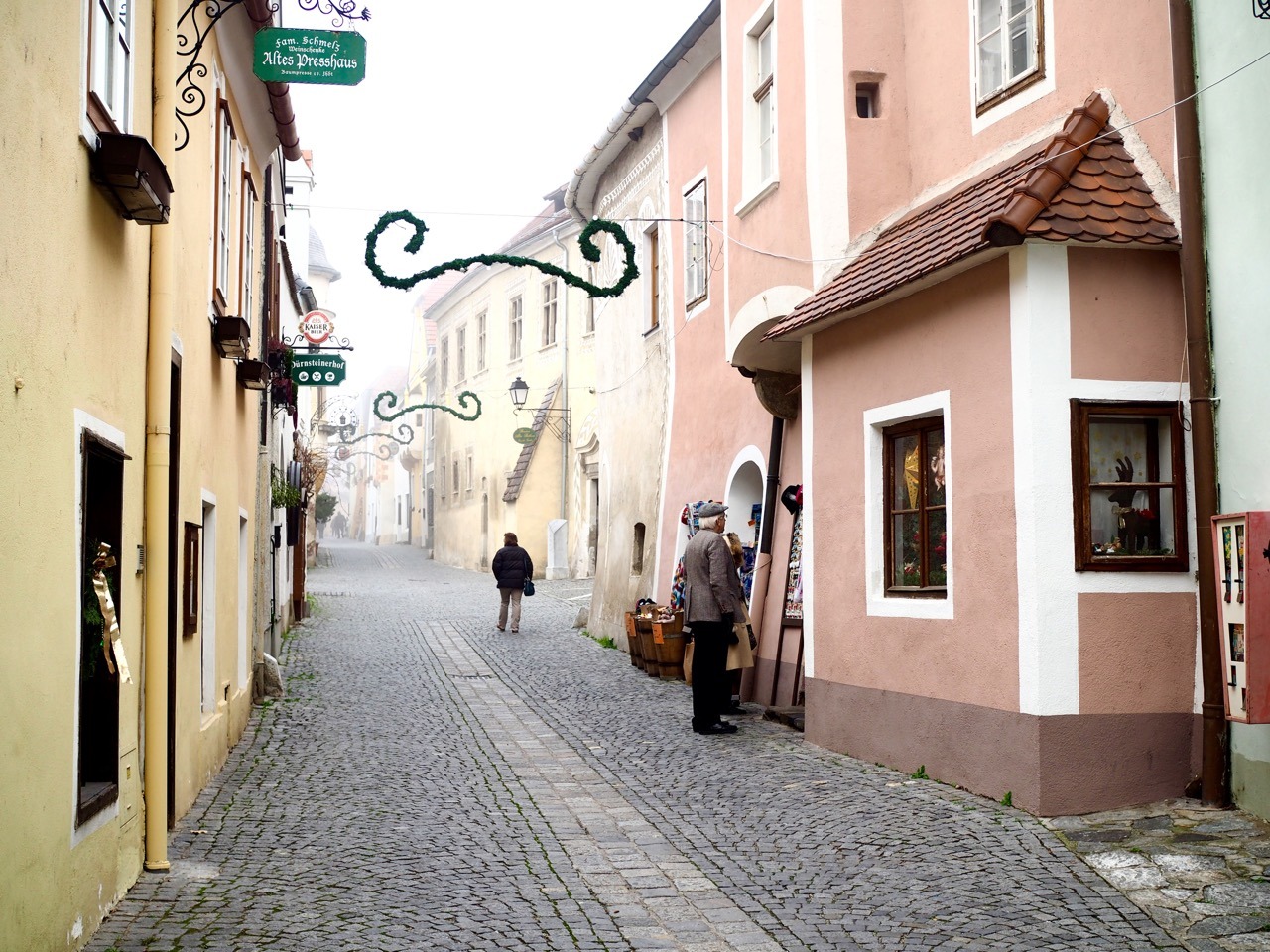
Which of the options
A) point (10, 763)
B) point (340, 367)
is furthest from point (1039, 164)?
point (340, 367)

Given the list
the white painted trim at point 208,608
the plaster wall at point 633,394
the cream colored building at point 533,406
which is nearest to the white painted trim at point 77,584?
the white painted trim at point 208,608

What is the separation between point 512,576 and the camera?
70.9ft

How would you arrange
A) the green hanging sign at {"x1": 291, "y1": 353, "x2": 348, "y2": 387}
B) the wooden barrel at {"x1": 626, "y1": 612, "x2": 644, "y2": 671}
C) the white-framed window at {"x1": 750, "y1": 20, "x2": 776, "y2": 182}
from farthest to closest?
the wooden barrel at {"x1": 626, "y1": 612, "x2": 644, "y2": 671}, the green hanging sign at {"x1": 291, "y1": 353, "x2": 348, "y2": 387}, the white-framed window at {"x1": 750, "y1": 20, "x2": 776, "y2": 182}

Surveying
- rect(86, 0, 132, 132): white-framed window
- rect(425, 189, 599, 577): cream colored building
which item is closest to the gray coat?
rect(86, 0, 132, 132): white-framed window

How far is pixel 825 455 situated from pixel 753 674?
12.4 feet

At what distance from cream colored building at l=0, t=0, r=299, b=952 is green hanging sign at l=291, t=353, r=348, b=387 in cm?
616

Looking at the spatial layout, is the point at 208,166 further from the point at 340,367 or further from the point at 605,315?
the point at 605,315

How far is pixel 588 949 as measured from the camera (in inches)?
224

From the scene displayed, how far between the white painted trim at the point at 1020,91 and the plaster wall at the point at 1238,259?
1385 mm

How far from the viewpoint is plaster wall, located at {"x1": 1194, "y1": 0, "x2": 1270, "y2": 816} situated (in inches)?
298

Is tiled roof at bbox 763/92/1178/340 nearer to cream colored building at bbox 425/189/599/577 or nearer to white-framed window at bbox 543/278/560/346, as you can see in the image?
cream colored building at bbox 425/189/599/577

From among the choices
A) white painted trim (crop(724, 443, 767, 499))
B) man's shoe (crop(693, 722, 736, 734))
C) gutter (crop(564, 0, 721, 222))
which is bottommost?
man's shoe (crop(693, 722, 736, 734))

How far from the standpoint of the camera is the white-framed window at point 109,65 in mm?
5594

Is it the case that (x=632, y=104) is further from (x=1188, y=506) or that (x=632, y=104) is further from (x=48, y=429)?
(x=48, y=429)
